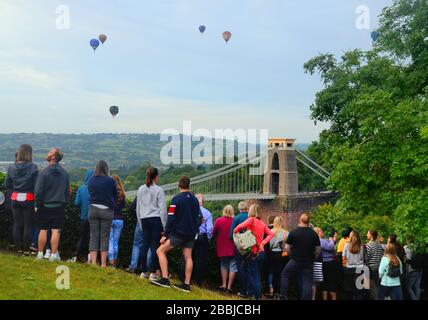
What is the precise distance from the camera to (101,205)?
8328 millimetres

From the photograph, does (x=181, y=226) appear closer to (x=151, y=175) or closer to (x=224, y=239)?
(x=151, y=175)

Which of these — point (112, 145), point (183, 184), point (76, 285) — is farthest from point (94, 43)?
point (76, 285)

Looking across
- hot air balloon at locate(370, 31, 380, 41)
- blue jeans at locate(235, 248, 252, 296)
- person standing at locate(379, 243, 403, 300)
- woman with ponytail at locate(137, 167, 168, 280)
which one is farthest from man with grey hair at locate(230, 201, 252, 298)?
hot air balloon at locate(370, 31, 380, 41)

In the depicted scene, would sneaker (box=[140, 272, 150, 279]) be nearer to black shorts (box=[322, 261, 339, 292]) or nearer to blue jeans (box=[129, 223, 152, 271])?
blue jeans (box=[129, 223, 152, 271])

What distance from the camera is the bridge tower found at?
67000 millimetres

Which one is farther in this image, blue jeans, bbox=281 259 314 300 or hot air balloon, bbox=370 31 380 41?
hot air balloon, bbox=370 31 380 41

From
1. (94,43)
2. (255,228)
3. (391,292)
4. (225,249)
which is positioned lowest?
(391,292)

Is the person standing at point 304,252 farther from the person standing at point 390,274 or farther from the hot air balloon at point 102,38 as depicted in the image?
the hot air balloon at point 102,38

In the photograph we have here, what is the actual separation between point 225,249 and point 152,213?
1.45m

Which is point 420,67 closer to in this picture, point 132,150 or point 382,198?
point 382,198

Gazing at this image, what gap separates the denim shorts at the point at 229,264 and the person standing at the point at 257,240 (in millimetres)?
375

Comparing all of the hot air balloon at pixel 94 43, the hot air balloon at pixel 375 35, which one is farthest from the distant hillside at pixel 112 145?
the hot air balloon at pixel 375 35

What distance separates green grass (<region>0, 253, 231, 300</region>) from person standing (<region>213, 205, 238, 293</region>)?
3.02 feet

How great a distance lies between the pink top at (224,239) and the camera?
8992 mm
